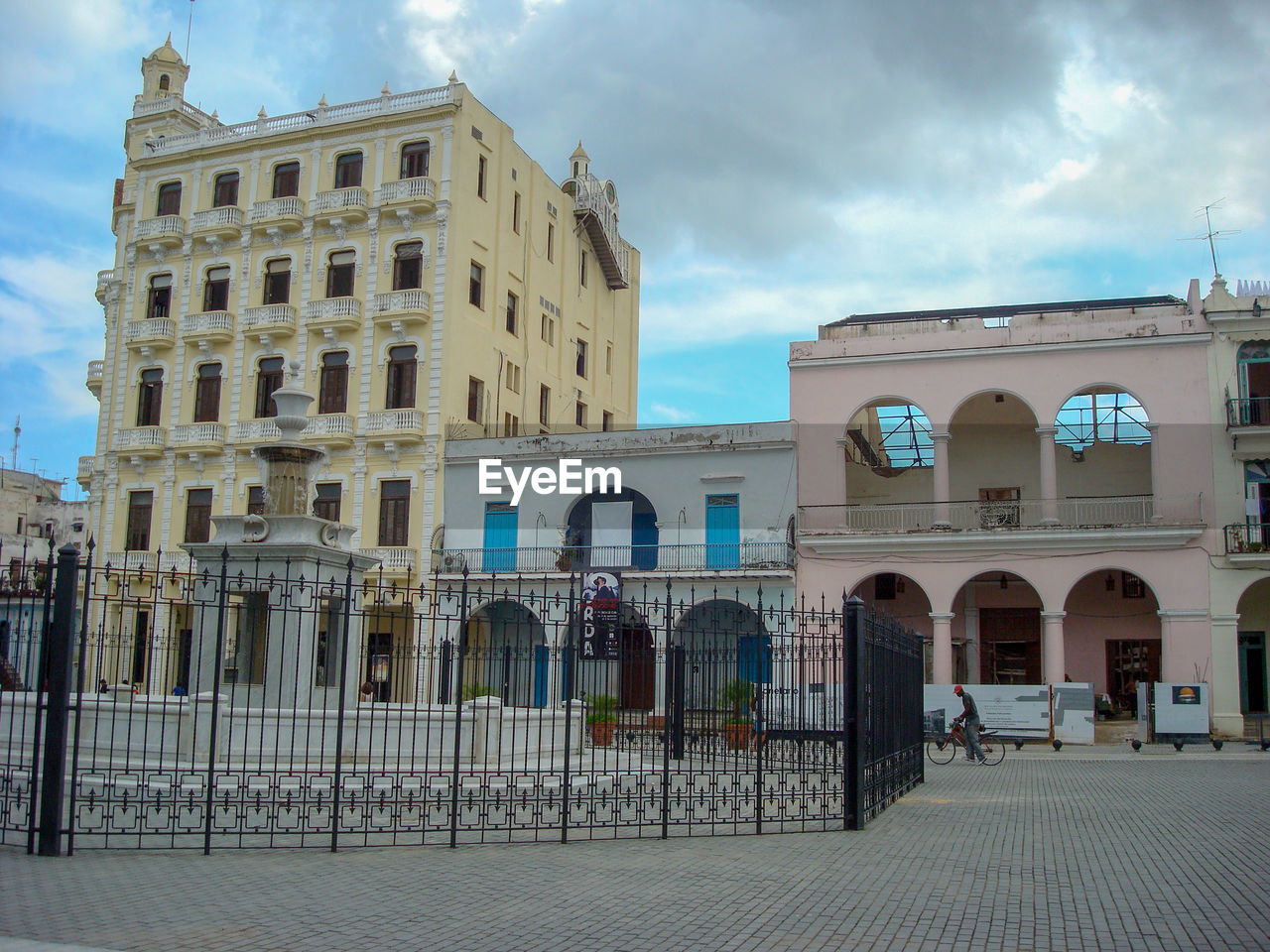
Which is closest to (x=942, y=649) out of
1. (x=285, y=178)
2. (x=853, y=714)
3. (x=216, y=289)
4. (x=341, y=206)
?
(x=853, y=714)

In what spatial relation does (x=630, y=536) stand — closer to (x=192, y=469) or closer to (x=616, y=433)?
(x=616, y=433)

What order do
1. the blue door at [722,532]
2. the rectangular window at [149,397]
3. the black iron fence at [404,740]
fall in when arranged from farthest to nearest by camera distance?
1. the rectangular window at [149,397]
2. the blue door at [722,532]
3. the black iron fence at [404,740]

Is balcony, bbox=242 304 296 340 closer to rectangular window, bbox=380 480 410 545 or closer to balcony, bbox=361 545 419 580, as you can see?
rectangular window, bbox=380 480 410 545

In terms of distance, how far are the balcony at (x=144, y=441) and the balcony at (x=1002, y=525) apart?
21.0 metres

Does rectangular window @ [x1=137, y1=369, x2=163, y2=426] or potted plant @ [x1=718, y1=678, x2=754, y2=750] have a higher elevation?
rectangular window @ [x1=137, y1=369, x2=163, y2=426]

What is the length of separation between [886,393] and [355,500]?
16083 millimetres

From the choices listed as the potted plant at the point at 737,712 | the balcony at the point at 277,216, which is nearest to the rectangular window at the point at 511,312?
the balcony at the point at 277,216

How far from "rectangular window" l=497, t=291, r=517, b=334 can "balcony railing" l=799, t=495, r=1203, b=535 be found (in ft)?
41.2

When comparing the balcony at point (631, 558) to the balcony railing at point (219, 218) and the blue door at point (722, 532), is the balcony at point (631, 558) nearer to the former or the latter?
the blue door at point (722, 532)

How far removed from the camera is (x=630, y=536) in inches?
1341

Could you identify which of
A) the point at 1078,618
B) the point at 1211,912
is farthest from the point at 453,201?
the point at 1211,912

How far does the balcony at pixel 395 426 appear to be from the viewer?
35.3m

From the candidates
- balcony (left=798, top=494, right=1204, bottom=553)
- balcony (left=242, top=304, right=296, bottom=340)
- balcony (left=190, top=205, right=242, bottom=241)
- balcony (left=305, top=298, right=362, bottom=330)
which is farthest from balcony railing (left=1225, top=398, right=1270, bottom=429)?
balcony (left=190, top=205, right=242, bottom=241)

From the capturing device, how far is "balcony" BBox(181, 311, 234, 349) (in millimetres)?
38094
